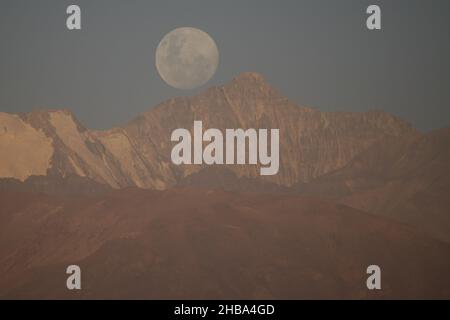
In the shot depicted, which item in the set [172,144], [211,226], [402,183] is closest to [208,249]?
[211,226]

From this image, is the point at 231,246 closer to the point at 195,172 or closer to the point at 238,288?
the point at 238,288

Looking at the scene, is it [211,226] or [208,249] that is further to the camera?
[211,226]

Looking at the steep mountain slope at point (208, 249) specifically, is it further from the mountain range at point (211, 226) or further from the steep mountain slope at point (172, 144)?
the steep mountain slope at point (172, 144)

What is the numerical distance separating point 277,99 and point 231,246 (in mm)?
75689

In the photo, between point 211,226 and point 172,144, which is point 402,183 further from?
point 172,144

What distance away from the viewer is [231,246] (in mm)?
63500

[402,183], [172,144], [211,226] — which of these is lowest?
[211,226]

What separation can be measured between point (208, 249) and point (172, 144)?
58.2 meters

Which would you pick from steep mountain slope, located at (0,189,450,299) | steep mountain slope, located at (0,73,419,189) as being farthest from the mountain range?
steep mountain slope, located at (0,73,419,189)

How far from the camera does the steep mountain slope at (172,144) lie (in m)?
95.2

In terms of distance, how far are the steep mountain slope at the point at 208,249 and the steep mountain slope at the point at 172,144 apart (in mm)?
19742

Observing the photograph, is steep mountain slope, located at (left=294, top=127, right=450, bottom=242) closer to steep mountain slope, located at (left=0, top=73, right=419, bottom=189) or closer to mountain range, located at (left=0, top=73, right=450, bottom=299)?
mountain range, located at (left=0, top=73, right=450, bottom=299)

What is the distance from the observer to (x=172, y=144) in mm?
120500

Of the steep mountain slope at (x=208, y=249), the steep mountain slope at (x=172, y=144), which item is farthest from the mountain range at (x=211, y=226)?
the steep mountain slope at (x=172, y=144)
